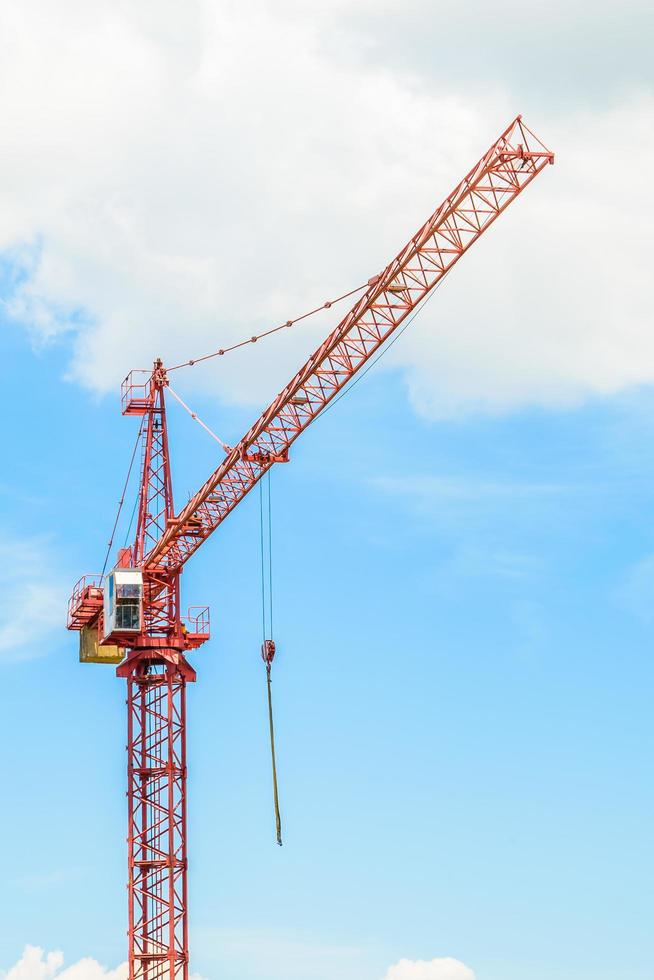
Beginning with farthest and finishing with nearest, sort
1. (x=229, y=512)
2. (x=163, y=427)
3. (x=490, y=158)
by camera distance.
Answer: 1. (x=163, y=427)
2. (x=229, y=512)
3. (x=490, y=158)

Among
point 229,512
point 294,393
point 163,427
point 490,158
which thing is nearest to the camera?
point 490,158

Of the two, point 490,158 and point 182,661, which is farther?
point 182,661

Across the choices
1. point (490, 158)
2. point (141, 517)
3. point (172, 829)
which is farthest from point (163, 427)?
point (490, 158)

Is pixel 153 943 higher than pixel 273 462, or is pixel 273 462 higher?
pixel 273 462

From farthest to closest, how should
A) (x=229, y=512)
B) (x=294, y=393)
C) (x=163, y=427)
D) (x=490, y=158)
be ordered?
(x=163, y=427) < (x=229, y=512) < (x=294, y=393) < (x=490, y=158)

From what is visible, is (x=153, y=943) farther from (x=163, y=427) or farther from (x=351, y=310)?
(x=351, y=310)

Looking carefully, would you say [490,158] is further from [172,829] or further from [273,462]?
[172,829]

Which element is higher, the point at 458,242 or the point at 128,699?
the point at 458,242

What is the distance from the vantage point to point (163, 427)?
12850 cm

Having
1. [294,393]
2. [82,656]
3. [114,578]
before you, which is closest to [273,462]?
[294,393]

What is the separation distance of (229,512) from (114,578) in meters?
8.47

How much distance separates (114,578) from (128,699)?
23.0ft

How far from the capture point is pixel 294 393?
110812 millimetres

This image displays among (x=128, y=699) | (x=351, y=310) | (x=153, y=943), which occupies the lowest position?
(x=153, y=943)
